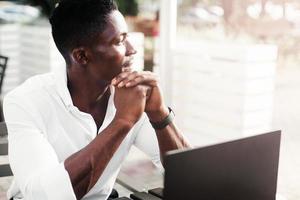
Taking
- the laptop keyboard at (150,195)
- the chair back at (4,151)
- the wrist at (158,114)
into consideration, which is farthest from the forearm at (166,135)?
the chair back at (4,151)

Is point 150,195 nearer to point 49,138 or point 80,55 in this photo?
point 49,138

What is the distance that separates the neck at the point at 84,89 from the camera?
138cm

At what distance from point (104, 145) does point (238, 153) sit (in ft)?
1.25

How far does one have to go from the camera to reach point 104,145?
1.13 m

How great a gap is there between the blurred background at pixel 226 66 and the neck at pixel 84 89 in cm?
167

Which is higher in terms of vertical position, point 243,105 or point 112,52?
point 112,52

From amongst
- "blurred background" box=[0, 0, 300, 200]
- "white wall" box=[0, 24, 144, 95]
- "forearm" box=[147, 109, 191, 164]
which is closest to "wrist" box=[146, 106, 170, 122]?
"forearm" box=[147, 109, 191, 164]

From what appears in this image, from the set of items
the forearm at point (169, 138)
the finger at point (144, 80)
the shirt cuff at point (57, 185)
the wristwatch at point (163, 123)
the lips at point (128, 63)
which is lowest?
the shirt cuff at point (57, 185)

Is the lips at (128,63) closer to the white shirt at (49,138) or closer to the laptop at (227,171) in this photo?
the white shirt at (49,138)

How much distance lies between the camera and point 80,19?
1.34 m

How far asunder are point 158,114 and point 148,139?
16 centimetres

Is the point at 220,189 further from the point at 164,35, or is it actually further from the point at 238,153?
the point at 164,35

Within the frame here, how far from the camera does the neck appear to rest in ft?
4.53

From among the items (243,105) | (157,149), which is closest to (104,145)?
(157,149)
